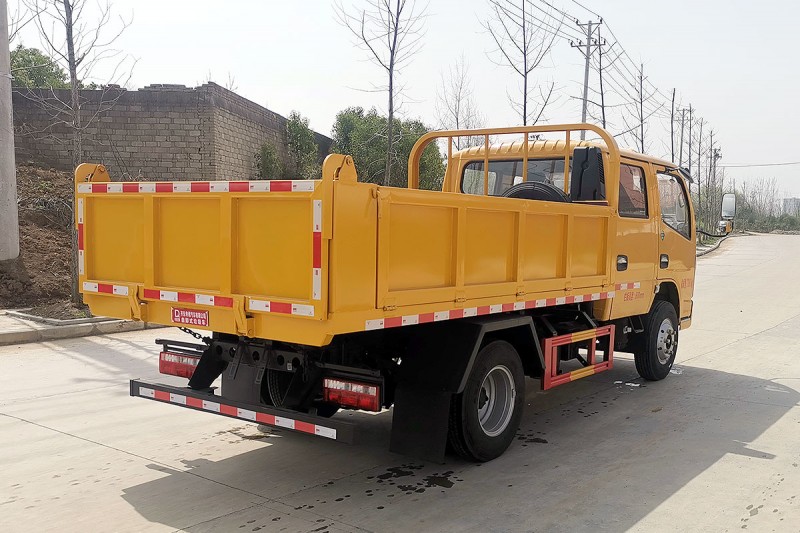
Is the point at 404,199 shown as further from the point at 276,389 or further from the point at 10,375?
the point at 10,375

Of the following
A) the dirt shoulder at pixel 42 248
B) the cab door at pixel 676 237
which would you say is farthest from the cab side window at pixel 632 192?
the dirt shoulder at pixel 42 248

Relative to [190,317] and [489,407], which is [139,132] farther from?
[489,407]

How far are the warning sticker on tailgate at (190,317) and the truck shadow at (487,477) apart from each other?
3.65 ft

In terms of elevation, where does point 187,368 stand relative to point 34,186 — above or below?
below

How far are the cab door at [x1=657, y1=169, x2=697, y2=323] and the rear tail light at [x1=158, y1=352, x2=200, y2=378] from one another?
5.15 meters

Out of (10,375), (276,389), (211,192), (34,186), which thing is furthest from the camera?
(34,186)

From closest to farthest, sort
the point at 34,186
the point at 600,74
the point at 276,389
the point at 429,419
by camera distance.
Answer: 1. the point at 429,419
2. the point at 276,389
3. the point at 34,186
4. the point at 600,74

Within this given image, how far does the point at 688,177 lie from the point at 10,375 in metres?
8.16

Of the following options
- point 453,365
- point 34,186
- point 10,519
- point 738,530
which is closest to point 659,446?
point 738,530

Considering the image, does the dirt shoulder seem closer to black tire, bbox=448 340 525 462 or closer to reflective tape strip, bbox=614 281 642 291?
black tire, bbox=448 340 525 462

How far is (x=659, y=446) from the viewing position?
18.8 feet

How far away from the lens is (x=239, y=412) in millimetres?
4633

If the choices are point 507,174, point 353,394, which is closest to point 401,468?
point 353,394

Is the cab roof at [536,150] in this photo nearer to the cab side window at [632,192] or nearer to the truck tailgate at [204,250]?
the cab side window at [632,192]
